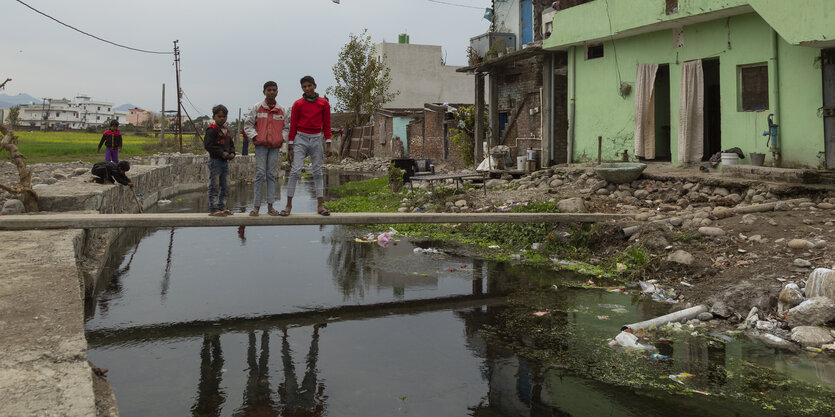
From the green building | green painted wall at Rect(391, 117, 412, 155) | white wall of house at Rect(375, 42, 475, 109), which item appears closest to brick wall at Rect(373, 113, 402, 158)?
green painted wall at Rect(391, 117, 412, 155)

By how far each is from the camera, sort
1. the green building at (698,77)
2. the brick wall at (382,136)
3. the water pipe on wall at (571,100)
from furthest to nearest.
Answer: the brick wall at (382,136), the water pipe on wall at (571,100), the green building at (698,77)

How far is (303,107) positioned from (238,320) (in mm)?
2906

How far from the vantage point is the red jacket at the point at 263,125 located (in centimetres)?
801

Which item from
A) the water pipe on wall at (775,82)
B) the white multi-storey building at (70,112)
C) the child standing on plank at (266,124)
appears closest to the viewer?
the child standing on plank at (266,124)

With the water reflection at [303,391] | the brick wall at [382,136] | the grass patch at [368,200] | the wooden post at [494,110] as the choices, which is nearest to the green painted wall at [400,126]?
the brick wall at [382,136]

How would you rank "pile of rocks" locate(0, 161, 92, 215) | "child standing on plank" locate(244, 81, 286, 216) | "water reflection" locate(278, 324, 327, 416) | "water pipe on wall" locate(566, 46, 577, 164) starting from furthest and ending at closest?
"water pipe on wall" locate(566, 46, 577, 164)
"pile of rocks" locate(0, 161, 92, 215)
"child standing on plank" locate(244, 81, 286, 216)
"water reflection" locate(278, 324, 327, 416)

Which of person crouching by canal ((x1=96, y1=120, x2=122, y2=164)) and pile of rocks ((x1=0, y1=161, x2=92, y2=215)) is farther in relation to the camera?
person crouching by canal ((x1=96, y1=120, x2=122, y2=164))

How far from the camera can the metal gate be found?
34.3ft

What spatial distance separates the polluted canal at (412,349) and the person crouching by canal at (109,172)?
378 cm

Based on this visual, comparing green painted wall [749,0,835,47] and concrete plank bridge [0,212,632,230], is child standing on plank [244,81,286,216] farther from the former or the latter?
green painted wall [749,0,835,47]

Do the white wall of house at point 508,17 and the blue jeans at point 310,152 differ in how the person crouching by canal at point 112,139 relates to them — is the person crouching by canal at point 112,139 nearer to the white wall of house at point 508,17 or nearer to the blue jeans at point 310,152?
the blue jeans at point 310,152

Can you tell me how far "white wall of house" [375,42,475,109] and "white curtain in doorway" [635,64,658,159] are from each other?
3080 centimetres

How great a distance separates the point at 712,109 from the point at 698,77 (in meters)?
2.19

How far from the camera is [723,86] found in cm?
1259
